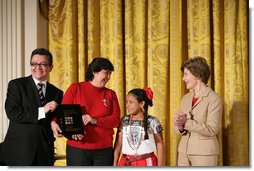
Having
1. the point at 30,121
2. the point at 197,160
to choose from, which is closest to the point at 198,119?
the point at 197,160

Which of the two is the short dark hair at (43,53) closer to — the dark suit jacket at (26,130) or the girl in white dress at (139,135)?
the dark suit jacket at (26,130)

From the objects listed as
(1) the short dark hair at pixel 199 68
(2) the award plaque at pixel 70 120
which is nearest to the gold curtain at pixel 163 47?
(1) the short dark hair at pixel 199 68

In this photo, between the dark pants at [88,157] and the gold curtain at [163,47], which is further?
the gold curtain at [163,47]

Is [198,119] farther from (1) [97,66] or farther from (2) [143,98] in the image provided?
(1) [97,66]

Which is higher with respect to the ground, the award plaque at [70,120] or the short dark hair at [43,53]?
the short dark hair at [43,53]

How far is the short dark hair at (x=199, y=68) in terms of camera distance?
2148 mm

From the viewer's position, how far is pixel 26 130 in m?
2.10

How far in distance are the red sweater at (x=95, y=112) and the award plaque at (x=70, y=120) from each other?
0.04 metres

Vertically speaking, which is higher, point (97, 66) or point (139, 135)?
point (97, 66)

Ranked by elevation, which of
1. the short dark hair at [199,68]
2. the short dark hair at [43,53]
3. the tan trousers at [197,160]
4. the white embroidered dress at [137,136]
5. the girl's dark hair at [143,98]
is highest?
the short dark hair at [43,53]

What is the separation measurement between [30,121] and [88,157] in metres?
0.36

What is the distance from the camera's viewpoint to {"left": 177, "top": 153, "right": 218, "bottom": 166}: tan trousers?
6.76 feet

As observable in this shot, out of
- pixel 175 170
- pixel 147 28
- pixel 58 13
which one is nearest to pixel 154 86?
pixel 147 28

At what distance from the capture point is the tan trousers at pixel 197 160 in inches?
81.1
